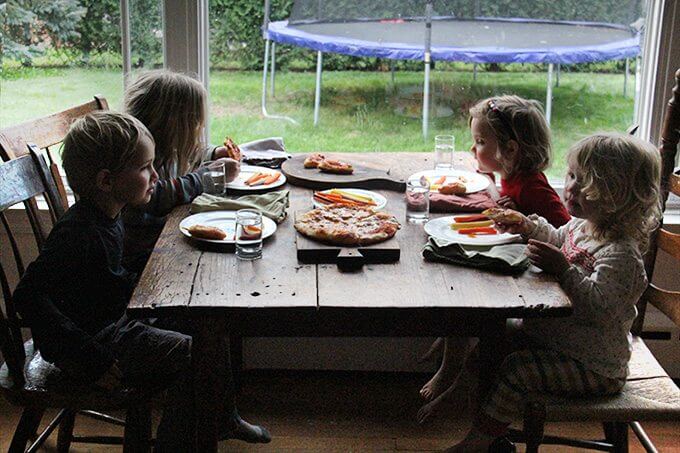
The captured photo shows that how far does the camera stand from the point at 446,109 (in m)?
3.18

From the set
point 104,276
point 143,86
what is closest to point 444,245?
point 104,276

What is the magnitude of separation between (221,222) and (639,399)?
1.10 m

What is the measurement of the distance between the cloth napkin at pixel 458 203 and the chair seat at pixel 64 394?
92 centimetres

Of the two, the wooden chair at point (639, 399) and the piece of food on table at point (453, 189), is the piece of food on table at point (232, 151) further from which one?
the wooden chair at point (639, 399)

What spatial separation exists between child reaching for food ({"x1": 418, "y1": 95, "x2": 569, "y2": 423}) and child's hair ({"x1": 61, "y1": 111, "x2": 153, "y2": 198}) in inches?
40.9

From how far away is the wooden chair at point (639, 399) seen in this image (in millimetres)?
2072

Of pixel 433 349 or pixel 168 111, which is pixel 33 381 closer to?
pixel 168 111

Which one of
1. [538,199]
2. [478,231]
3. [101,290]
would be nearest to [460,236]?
[478,231]

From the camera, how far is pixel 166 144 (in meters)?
2.59

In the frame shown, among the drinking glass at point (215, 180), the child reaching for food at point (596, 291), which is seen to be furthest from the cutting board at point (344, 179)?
the child reaching for food at point (596, 291)

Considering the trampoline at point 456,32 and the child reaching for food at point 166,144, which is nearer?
the child reaching for food at point 166,144

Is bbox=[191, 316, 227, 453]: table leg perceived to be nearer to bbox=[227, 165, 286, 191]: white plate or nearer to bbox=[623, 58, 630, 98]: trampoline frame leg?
bbox=[227, 165, 286, 191]: white plate

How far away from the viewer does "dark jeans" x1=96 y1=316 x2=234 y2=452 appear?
2123 millimetres

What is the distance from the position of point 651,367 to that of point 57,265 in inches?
57.6
